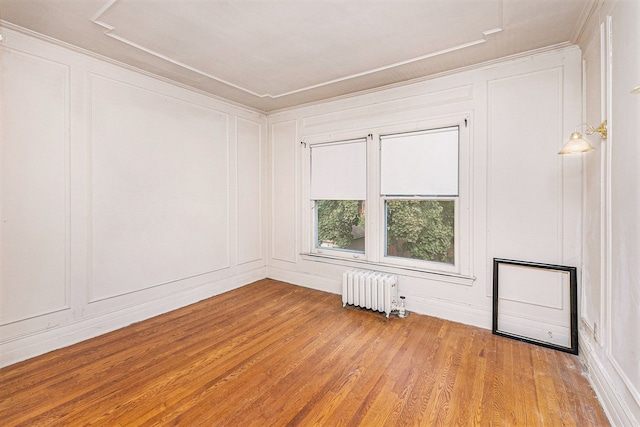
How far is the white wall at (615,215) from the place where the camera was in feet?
5.31

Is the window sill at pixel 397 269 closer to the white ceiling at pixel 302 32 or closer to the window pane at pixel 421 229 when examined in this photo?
the window pane at pixel 421 229

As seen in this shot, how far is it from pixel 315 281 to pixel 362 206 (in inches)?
55.6

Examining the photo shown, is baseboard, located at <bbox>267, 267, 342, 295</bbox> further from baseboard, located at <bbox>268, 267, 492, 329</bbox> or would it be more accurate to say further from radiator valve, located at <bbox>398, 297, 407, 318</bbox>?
radiator valve, located at <bbox>398, 297, 407, 318</bbox>

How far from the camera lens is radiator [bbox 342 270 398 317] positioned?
3543mm

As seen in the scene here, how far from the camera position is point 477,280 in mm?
3281

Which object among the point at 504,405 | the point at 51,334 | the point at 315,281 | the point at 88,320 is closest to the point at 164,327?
the point at 88,320

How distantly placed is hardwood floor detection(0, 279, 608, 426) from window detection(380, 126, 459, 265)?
3.04 feet

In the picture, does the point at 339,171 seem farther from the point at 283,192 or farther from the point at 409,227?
the point at 409,227

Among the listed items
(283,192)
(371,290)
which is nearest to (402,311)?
(371,290)

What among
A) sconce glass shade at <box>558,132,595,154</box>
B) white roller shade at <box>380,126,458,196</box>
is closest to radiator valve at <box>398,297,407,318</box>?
white roller shade at <box>380,126,458,196</box>

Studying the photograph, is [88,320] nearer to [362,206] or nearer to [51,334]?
[51,334]

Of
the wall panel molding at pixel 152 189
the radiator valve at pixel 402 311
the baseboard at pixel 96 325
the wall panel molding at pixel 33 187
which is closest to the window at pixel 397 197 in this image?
the radiator valve at pixel 402 311

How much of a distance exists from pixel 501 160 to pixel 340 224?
7.39 ft

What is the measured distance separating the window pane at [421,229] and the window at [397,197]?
11 mm
